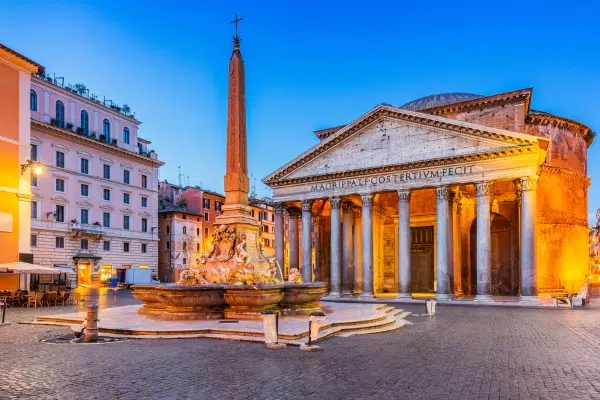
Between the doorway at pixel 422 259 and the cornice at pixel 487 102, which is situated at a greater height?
the cornice at pixel 487 102

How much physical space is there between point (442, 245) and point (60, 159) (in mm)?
27544

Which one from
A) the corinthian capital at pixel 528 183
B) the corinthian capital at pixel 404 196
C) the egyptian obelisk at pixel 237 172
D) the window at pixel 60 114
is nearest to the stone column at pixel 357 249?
the corinthian capital at pixel 404 196

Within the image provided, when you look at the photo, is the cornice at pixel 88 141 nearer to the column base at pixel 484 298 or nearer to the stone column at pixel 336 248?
the stone column at pixel 336 248

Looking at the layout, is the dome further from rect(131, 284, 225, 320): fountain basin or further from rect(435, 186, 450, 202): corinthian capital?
rect(131, 284, 225, 320): fountain basin

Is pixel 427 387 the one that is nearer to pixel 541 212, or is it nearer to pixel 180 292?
pixel 180 292

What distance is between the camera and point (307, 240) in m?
32.0

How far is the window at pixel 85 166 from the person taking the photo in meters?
38.7

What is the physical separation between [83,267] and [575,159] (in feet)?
123

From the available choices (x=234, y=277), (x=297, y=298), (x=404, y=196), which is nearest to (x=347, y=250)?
(x=404, y=196)

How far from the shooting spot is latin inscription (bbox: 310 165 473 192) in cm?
2702

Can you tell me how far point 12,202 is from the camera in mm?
24938

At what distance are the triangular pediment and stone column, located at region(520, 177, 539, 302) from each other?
201 centimetres

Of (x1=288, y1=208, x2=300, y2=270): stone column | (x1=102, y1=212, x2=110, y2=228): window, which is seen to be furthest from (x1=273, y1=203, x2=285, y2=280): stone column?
(x1=102, y1=212, x2=110, y2=228): window

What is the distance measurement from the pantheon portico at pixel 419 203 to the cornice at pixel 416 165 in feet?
0.18
